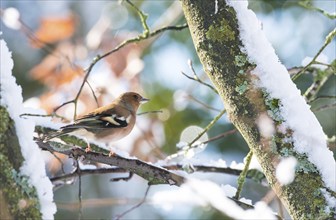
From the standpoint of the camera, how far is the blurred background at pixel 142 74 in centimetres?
343

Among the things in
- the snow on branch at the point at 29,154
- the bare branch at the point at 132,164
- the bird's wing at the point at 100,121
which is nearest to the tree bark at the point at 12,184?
the snow on branch at the point at 29,154

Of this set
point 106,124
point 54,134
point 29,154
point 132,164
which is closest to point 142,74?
point 106,124

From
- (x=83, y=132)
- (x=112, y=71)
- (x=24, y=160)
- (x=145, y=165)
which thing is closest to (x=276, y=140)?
(x=145, y=165)

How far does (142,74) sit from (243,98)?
4261 millimetres

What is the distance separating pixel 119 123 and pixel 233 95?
1.51m

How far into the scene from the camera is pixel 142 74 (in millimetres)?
5844

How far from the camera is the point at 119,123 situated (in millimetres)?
3088

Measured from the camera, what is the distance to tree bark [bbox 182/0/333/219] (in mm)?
1535

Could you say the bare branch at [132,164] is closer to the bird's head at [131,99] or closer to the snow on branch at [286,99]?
the snow on branch at [286,99]

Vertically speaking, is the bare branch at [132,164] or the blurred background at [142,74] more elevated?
the blurred background at [142,74]

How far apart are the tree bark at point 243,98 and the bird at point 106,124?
100cm

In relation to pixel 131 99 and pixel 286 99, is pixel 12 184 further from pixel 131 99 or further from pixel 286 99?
pixel 131 99

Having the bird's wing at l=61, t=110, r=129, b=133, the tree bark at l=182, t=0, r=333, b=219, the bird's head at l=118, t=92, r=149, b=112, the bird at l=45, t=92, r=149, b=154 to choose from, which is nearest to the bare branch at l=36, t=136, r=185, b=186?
the tree bark at l=182, t=0, r=333, b=219

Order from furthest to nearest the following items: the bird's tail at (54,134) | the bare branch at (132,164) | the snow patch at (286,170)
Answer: the bird's tail at (54,134)
the bare branch at (132,164)
the snow patch at (286,170)
